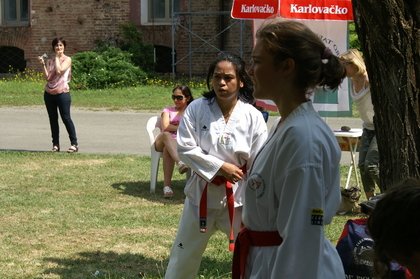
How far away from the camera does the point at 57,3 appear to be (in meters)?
32.0

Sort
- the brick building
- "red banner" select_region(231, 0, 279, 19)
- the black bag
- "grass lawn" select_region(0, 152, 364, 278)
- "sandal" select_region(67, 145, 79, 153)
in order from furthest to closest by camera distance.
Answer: the brick building < "sandal" select_region(67, 145, 79, 153) < "red banner" select_region(231, 0, 279, 19) < "grass lawn" select_region(0, 152, 364, 278) < the black bag

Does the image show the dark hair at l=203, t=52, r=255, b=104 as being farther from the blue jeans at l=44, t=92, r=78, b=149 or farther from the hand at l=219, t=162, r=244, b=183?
the blue jeans at l=44, t=92, r=78, b=149

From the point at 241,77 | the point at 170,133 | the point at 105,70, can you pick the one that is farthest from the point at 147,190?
the point at 105,70

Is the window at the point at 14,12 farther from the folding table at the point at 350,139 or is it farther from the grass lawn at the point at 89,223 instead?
the folding table at the point at 350,139

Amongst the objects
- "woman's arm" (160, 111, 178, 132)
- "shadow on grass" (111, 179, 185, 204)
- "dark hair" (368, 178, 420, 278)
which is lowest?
"shadow on grass" (111, 179, 185, 204)

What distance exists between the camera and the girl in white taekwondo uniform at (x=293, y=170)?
12.1ft

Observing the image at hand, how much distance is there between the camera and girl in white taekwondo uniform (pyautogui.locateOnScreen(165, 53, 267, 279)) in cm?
627

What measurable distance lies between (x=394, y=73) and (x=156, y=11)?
27102 mm

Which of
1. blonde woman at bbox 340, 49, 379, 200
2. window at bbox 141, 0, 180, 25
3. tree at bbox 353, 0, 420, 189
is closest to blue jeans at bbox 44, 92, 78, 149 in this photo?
blonde woman at bbox 340, 49, 379, 200

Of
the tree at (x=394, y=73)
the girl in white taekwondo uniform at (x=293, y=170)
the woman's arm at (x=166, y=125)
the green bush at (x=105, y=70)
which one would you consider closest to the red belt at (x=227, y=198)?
the tree at (x=394, y=73)

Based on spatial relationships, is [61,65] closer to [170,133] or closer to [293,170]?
[170,133]

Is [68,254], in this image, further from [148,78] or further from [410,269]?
[148,78]

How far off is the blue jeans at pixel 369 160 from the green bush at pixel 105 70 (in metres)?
18.4

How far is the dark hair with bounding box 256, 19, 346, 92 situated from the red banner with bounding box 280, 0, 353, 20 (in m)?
6.73
